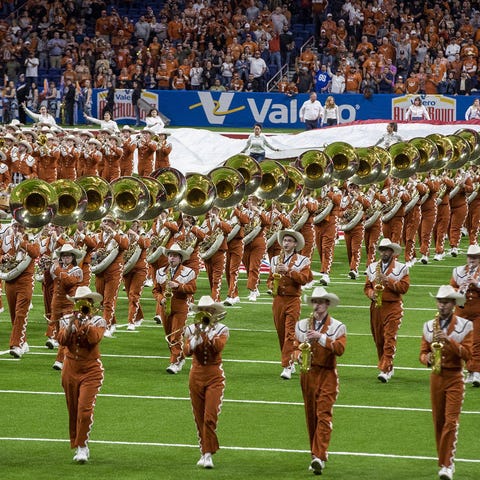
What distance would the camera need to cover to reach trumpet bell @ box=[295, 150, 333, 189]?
22720mm

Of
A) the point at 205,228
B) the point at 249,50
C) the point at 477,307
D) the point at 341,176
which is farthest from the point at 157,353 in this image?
the point at 249,50

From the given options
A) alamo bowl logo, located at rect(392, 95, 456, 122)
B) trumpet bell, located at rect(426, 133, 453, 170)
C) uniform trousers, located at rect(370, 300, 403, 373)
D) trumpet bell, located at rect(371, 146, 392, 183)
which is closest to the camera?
uniform trousers, located at rect(370, 300, 403, 373)

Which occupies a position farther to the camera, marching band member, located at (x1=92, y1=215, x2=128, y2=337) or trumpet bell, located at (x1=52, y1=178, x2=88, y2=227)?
trumpet bell, located at (x1=52, y1=178, x2=88, y2=227)

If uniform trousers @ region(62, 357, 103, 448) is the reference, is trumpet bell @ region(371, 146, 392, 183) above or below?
above

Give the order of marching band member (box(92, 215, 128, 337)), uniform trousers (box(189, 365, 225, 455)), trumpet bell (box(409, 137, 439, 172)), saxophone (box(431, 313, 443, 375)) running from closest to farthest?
saxophone (box(431, 313, 443, 375))
uniform trousers (box(189, 365, 225, 455))
marching band member (box(92, 215, 128, 337))
trumpet bell (box(409, 137, 439, 172))

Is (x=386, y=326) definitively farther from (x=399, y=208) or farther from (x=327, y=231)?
(x=399, y=208)

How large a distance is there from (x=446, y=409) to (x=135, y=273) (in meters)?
7.46

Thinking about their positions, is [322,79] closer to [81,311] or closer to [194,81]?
[194,81]

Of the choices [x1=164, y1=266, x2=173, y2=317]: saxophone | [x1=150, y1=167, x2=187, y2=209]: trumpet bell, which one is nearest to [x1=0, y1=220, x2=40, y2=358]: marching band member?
[x1=164, y1=266, x2=173, y2=317]: saxophone

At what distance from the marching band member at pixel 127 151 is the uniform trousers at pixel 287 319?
13.6 meters

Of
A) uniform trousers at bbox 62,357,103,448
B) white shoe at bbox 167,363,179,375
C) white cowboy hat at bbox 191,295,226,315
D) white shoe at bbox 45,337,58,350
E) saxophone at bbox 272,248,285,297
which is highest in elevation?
white cowboy hat at bbox 191,295,226,315

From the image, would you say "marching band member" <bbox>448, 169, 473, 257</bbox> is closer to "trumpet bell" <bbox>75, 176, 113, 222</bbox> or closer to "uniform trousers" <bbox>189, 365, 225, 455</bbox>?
"trumpet bell" <bbox>75, 176, 113, 222</bbox>

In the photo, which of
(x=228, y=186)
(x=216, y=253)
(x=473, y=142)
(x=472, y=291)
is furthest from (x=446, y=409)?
(x=473, y=142)

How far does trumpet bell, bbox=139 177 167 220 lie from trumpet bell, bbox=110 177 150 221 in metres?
0.08
